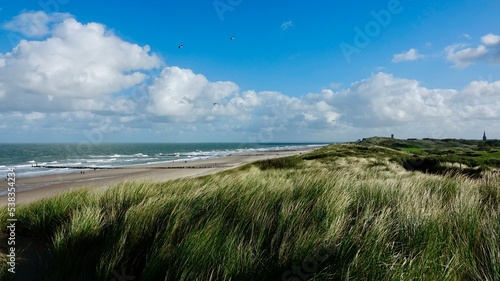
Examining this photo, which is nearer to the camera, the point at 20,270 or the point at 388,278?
the point at 388,278

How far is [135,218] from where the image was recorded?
450 cm

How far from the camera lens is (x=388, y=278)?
275 cm

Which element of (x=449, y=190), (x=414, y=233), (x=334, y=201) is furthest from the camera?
(x=449, y=190)

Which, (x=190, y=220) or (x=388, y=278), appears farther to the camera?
(x=190, y=220)

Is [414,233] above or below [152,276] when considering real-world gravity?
above

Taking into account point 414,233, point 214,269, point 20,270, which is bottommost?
point 20,270

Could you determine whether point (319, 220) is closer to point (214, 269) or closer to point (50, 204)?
point (214, 269)

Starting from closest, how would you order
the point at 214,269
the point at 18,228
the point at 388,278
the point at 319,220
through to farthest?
the point at 388,278 → the point at 214,269 → the point at 319,220 → the point at 18,228

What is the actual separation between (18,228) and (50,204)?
0.69m

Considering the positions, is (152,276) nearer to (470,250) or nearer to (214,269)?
(214,269)

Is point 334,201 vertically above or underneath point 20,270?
above

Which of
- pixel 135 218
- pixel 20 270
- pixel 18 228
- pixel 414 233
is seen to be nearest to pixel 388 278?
pixel 414 233

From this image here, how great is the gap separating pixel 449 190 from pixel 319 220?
4.26 m

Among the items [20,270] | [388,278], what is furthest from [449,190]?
[20,270]
